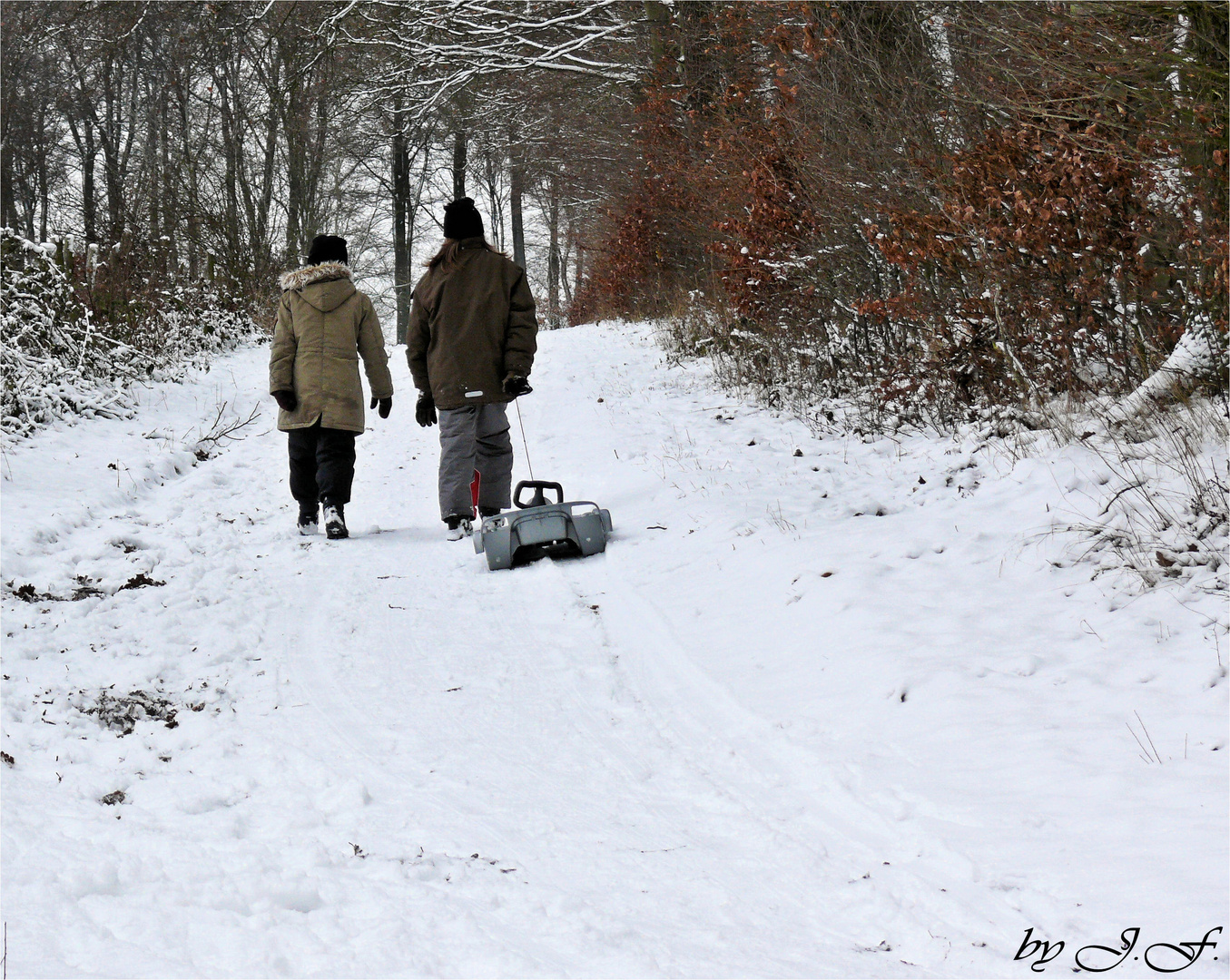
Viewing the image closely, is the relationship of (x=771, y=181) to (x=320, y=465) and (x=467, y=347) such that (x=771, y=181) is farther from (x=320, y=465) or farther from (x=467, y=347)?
(x=320, y=465)

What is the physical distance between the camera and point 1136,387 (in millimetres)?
6078

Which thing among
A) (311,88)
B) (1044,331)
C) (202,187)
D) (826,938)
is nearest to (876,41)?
(1044,331)

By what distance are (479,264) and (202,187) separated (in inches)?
661

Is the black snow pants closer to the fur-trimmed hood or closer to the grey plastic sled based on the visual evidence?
the fur-trimmed hood

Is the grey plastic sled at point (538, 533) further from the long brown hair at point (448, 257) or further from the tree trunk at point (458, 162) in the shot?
the tree trunk at point (458, 162)

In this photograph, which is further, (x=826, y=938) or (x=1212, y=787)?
(x=1212, y=787)

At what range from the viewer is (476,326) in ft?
21.4

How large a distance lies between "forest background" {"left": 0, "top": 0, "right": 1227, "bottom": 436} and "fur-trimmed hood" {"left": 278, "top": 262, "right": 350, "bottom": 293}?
3.25 m

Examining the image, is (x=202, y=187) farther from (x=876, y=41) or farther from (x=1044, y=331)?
(x=1044, y=331)

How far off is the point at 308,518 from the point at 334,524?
28cm

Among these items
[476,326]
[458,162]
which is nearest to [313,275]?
[476,326]

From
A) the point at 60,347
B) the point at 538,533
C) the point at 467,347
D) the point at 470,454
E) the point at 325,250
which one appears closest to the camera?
the point at 538,533

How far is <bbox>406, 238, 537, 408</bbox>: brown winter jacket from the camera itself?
650cm

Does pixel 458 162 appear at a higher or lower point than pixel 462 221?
higher
